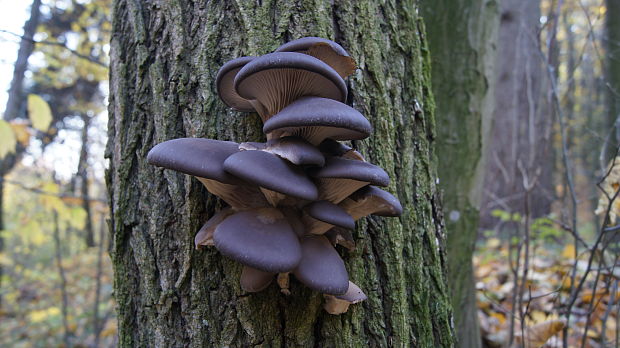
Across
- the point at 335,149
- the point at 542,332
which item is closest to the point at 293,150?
the point at 335,149


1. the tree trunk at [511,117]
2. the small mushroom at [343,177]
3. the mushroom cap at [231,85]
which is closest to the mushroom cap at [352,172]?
the small mushroom at [343,177]

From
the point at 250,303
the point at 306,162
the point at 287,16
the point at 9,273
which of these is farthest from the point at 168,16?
the point at 9,273

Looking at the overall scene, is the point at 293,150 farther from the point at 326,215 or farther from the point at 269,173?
the point at 326,215

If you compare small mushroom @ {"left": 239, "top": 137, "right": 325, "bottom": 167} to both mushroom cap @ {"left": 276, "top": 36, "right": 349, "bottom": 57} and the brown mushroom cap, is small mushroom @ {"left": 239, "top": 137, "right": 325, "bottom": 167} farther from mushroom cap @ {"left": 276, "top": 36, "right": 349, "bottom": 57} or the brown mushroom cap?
mushroom cap @ {"left": 276, "top": 36, "right": 349, "bottom": 57}

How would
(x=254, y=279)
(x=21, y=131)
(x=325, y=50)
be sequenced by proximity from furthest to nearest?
1. (x=21, y=131)
2. (x=325, y=50)
3. (x=254, y=279)

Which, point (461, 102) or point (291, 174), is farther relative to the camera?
point (461, 102)

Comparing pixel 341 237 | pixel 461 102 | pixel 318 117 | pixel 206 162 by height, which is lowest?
pixel 341 237

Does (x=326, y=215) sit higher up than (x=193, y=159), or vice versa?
(x=193, y=159)
